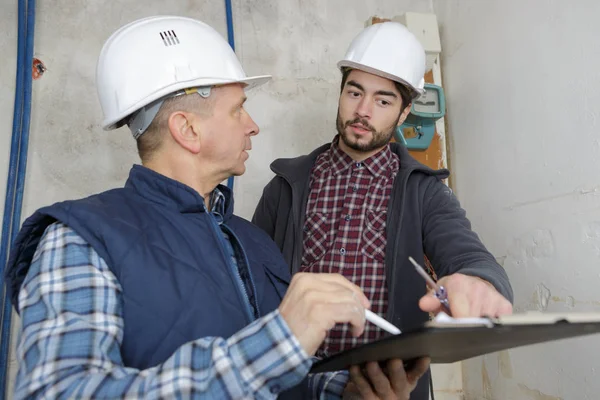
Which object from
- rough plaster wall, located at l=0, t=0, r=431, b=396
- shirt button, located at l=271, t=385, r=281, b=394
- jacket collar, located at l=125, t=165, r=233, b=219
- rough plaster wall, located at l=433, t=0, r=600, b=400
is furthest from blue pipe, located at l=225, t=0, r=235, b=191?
shirt button, located at l=271, t=385, r=281, b=394

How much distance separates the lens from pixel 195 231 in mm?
1101

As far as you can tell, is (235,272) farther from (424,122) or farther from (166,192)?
(424,122)

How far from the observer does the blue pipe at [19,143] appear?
191 centimetres

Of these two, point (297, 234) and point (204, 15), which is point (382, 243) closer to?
point (297, 234)

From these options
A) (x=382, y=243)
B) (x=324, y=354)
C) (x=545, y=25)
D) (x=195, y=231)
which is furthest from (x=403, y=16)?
(x=195, y=231)

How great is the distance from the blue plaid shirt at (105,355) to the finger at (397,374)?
29cm

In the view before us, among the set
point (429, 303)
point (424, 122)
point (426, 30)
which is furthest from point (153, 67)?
point (426, 30)

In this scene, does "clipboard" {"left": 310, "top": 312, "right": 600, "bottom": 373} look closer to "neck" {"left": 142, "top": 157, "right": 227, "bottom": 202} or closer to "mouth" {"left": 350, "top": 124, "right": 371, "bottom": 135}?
"neck" {"left": 142, "top": 157, "right": 227, "bottom": 202}

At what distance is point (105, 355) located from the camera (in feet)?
2.63

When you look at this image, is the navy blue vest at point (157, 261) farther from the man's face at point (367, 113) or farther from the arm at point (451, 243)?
the man's face at point (367, 113)

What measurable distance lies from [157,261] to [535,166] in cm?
140

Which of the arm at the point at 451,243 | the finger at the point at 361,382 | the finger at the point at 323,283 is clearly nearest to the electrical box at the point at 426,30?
the arm at the point at 451,243

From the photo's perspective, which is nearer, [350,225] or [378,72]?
[350,225]

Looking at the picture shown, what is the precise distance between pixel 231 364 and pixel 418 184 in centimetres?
126
